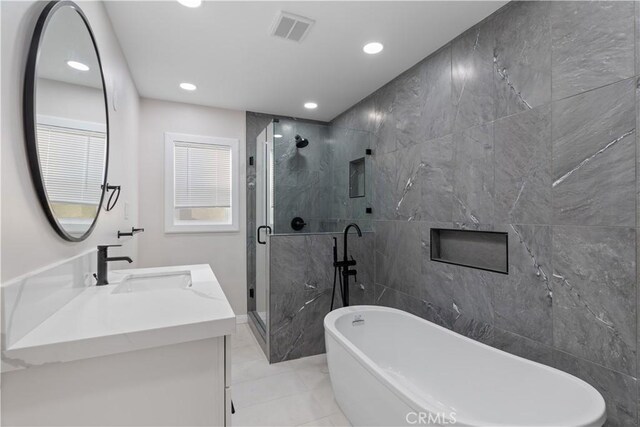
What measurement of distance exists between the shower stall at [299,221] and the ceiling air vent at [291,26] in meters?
0.96

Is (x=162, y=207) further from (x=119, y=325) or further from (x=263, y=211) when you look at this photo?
(x=119, y=325)

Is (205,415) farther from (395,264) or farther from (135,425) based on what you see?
(395,264)

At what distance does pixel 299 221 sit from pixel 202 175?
1368 mm

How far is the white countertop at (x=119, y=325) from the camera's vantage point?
78 cm

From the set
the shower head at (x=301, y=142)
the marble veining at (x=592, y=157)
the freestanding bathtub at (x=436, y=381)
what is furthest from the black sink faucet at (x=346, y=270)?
the marble veining at (x=592, y=157)

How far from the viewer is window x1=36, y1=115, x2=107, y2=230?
1.01 metres

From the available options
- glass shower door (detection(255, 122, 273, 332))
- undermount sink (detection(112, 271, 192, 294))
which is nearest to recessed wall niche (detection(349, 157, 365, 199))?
glass shower door (detection(255, 122, 273, 332))

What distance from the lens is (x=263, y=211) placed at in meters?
3.26

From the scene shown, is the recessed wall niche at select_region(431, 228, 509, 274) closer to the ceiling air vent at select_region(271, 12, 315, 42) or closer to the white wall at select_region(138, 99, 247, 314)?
the ceiling air vent at select_region(271, 12, 315, 42)

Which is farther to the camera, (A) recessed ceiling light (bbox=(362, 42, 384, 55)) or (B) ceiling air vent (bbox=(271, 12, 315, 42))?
(A) recessed ceiling light (bbox=(362, 42, 384, 55))

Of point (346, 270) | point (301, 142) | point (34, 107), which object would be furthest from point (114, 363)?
point (301, 142)

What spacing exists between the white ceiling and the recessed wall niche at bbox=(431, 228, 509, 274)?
1.46 metres

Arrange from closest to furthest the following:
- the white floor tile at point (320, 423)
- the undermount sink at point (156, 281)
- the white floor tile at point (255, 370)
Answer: the undermount sink at point (156, 281) → the white floor tile at point (320, 423) → the white floor tile at point (255, 370)
